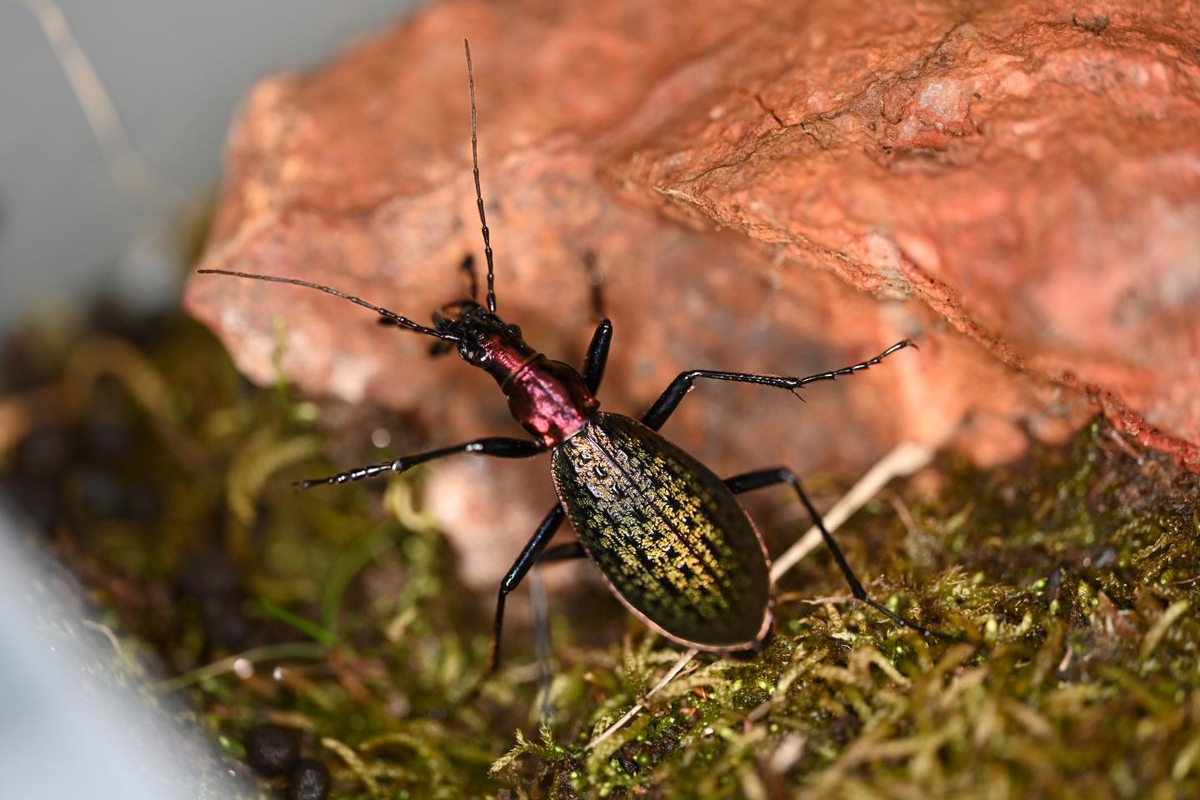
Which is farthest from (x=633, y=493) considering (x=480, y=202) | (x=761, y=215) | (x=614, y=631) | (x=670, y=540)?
(x=480, y=202)

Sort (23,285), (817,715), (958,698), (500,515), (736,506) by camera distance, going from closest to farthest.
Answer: (958,698) < (817,715) < (736,506) < (500,515) < (23,285)

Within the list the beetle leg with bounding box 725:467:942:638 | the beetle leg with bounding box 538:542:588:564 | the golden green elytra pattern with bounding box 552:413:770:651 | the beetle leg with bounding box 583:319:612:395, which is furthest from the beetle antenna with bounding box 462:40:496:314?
the beetle leg with bounding box 725:467:942:638

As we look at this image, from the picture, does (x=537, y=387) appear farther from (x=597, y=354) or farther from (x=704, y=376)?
(x=704, y=376)

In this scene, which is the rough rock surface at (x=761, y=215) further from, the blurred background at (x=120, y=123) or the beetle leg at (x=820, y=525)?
the blurred background at (x=120, y=123)

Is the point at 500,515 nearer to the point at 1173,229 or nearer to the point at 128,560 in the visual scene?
the point at 128,560

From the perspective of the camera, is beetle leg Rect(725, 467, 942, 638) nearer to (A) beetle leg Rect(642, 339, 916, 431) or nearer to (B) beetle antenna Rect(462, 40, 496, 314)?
(A) beetle leg Rect(642, 339, 916, 431)

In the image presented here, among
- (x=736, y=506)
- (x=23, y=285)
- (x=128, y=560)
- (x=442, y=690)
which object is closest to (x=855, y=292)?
(x=736, y=506)

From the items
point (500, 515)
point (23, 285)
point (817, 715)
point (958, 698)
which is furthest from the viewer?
point (23, 285)
